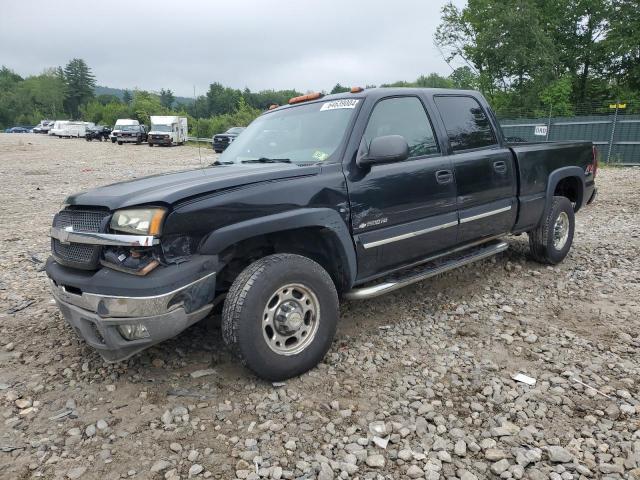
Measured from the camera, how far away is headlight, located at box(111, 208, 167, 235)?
2.55m

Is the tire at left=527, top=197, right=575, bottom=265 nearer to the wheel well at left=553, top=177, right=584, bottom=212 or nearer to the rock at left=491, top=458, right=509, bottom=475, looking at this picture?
the wheel well at left=553, top=177, right=584, bottom=212

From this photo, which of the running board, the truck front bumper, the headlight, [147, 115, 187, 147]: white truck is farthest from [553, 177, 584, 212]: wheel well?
[147, 115, 187, 147]: white truck

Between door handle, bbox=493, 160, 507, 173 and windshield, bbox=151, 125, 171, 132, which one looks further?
windshield, bbox=151, 125, 171, 132

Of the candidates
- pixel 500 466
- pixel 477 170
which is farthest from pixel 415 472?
pixel 477 170

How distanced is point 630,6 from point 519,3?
22.7 feet

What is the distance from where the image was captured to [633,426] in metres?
2.52

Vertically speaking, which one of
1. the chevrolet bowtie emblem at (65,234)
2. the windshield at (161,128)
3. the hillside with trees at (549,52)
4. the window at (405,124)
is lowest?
the chevrolet bowtie emblem at (65,234)

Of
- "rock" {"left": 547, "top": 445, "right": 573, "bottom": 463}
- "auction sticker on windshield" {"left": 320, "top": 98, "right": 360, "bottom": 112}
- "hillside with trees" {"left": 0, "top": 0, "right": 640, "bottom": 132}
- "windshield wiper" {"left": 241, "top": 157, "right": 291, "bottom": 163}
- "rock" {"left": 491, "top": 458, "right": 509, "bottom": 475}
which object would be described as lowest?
"rock" {"left": 491, "top": 458, "right": 509, "bottom": 475}

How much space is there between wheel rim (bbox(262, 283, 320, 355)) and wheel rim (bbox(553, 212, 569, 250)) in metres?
3.58

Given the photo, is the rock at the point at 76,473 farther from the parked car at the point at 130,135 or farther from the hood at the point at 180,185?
the parked car at the point at 130,135

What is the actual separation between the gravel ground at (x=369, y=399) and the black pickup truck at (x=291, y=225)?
1.25ft

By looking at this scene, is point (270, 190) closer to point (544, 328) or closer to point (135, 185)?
point (135, 185)

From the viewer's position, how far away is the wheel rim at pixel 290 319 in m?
2.88

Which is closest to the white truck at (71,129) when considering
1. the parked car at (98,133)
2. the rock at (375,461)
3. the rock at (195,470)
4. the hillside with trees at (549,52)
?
the parked car at (98,133)
